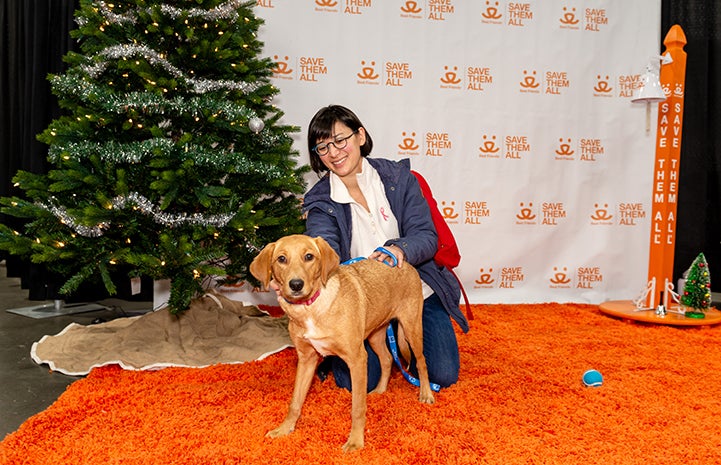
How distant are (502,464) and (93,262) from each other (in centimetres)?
264

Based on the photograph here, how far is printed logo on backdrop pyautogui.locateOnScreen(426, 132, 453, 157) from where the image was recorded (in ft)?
17.6

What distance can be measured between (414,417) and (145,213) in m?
2.02

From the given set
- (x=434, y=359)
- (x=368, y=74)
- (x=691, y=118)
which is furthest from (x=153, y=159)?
(x=691, y=118)

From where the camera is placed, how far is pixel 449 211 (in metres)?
5.45

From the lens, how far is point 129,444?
2.29 metres

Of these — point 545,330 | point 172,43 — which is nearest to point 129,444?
point 172,43

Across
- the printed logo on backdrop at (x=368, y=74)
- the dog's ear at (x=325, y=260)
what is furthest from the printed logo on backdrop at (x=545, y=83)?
the dog's ear at (x=325, y=260)

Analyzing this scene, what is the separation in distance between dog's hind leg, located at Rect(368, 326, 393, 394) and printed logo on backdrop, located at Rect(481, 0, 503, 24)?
3798mm

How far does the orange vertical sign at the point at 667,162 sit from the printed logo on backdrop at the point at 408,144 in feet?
7.22

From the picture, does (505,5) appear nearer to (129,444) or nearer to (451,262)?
(451,262)

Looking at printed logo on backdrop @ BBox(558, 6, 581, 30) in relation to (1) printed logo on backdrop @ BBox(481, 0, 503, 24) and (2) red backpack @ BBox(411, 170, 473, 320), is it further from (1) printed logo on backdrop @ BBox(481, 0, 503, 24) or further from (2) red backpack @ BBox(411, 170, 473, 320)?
(2) red backpack @ BBox(411, 170, 473, 320)

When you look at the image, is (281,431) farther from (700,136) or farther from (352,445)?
(700,136)

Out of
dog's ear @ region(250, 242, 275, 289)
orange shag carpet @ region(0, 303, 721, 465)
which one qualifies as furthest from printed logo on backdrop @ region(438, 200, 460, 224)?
dog's ear @ region(250, 242, 275, 289)

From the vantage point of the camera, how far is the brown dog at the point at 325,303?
2.16 meters
